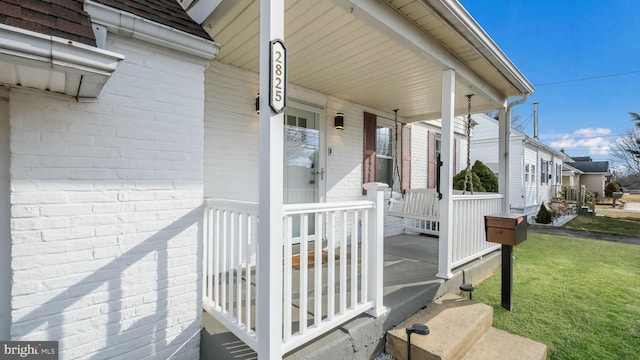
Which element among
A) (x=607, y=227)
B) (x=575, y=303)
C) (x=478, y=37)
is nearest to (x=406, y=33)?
(x=478, y=37)

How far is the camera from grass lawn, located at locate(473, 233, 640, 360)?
247 centimetres

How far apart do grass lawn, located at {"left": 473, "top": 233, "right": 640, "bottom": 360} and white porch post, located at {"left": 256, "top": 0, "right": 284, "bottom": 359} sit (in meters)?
2.32

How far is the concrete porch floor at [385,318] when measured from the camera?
1.98 meters

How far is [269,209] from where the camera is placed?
67.0 inches

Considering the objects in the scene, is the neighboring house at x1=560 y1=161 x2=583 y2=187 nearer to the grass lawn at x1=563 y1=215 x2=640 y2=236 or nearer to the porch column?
the grass lawn at x1=563 y1=215 x2=640 y2=236

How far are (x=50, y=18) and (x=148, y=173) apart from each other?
0.99 meters

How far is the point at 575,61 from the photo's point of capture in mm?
28938

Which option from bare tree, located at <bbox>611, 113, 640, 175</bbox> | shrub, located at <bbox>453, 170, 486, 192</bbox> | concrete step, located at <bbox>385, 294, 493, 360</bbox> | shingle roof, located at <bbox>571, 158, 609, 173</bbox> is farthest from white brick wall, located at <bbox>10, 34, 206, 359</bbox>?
shingle roof, located at <bbox>571, 158, 609, 173</bbox>

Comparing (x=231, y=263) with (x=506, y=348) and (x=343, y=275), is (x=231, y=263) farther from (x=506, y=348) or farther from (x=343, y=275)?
(x=506, y=348)

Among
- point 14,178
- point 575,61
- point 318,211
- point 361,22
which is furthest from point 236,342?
point 575,61

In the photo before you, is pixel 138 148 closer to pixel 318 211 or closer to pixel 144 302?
pixel 144 302

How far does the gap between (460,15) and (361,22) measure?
972 millimetres

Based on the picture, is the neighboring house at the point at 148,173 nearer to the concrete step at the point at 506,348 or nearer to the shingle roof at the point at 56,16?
the shingle roof at the point at 56,16
